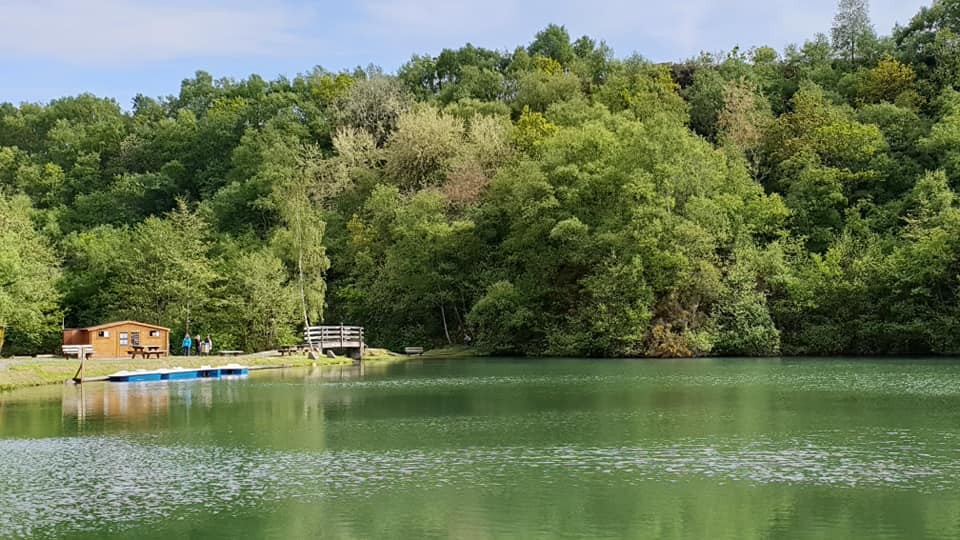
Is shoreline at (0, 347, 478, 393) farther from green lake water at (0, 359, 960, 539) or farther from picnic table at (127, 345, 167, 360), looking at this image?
green lake water at (0, 359, 960, 539)

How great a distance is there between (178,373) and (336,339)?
17.3m

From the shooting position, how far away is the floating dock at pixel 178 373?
47.4 m

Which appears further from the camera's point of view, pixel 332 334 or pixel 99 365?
pixel 332 334

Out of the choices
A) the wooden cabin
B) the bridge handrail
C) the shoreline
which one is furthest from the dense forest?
the shoreline

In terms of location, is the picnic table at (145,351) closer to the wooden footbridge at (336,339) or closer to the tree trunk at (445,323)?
the wooden footbridge at (336,339)

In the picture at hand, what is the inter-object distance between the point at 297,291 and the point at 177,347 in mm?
9458

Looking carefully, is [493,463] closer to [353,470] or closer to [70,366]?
[353,470]

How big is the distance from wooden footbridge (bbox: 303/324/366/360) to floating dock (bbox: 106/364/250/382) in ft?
37.1

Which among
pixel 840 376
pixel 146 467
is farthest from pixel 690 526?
pixel 840 376

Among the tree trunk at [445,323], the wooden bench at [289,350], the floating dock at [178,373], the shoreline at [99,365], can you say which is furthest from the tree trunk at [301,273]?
the floating dock at [178,373]

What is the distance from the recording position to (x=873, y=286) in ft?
202

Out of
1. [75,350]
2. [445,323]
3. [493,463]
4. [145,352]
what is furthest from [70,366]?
[493,463]

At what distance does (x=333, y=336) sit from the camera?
66.4m

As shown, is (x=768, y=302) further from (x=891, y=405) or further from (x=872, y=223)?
(x=891, y=405)
